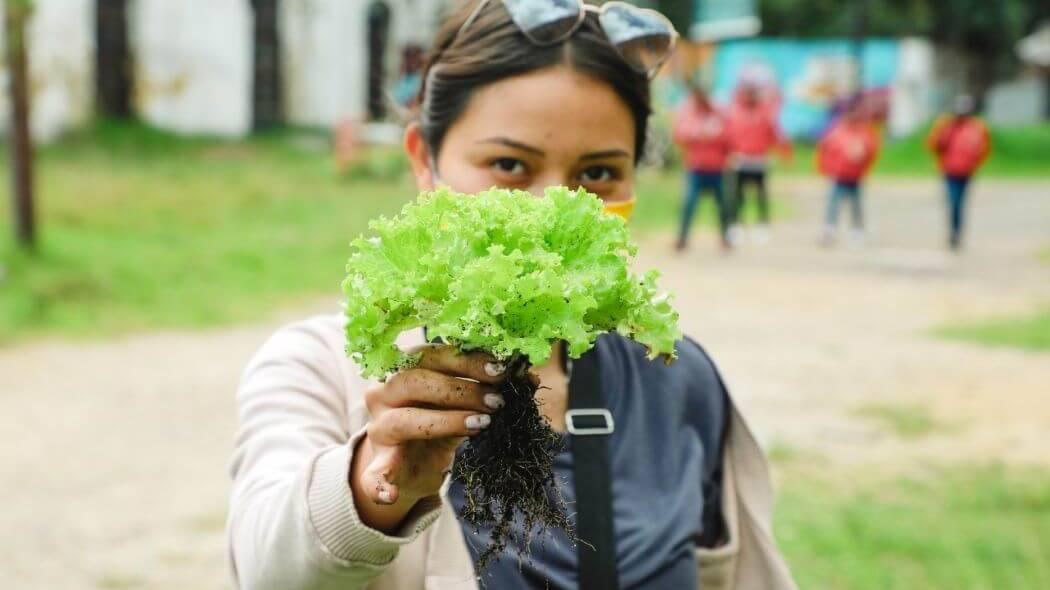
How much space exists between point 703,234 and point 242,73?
11709mm

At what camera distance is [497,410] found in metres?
1.83

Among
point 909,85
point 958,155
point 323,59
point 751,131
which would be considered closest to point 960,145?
point 958,155

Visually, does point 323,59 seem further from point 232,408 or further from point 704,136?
point 232,408

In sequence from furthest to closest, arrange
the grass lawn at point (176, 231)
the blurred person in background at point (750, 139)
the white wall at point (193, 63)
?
the white wall at point (193, 63) < the blurred person in background at point (750, 139) < the grass lawn at point (176, 231)

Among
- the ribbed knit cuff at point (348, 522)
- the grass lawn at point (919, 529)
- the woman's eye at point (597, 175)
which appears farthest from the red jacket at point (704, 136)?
the ribbed knit cuff at point (348, 522)

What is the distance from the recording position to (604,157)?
99.0 inches

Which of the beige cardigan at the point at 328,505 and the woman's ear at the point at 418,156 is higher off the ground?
the woman's ear at the point at 418,156

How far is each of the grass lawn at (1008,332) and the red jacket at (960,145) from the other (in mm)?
5556

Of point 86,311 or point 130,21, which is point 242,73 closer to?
point 130,21

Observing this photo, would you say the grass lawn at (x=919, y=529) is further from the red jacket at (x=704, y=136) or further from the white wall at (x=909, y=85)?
the white wall at (x=909, y=85)

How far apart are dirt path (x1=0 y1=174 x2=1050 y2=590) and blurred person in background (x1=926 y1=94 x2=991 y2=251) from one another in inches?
100.0

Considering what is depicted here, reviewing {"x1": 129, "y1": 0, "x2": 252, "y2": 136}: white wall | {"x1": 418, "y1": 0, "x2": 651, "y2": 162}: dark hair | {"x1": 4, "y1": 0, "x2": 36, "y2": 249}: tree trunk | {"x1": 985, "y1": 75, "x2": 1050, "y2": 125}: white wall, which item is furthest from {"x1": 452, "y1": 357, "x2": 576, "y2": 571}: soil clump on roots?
{"x1": 985, "y1": 75, "x2": 1050, "y2": 125}: white wall

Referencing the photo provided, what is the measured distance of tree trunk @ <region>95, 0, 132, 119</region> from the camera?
24312 millimetres

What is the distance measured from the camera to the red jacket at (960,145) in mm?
17156
